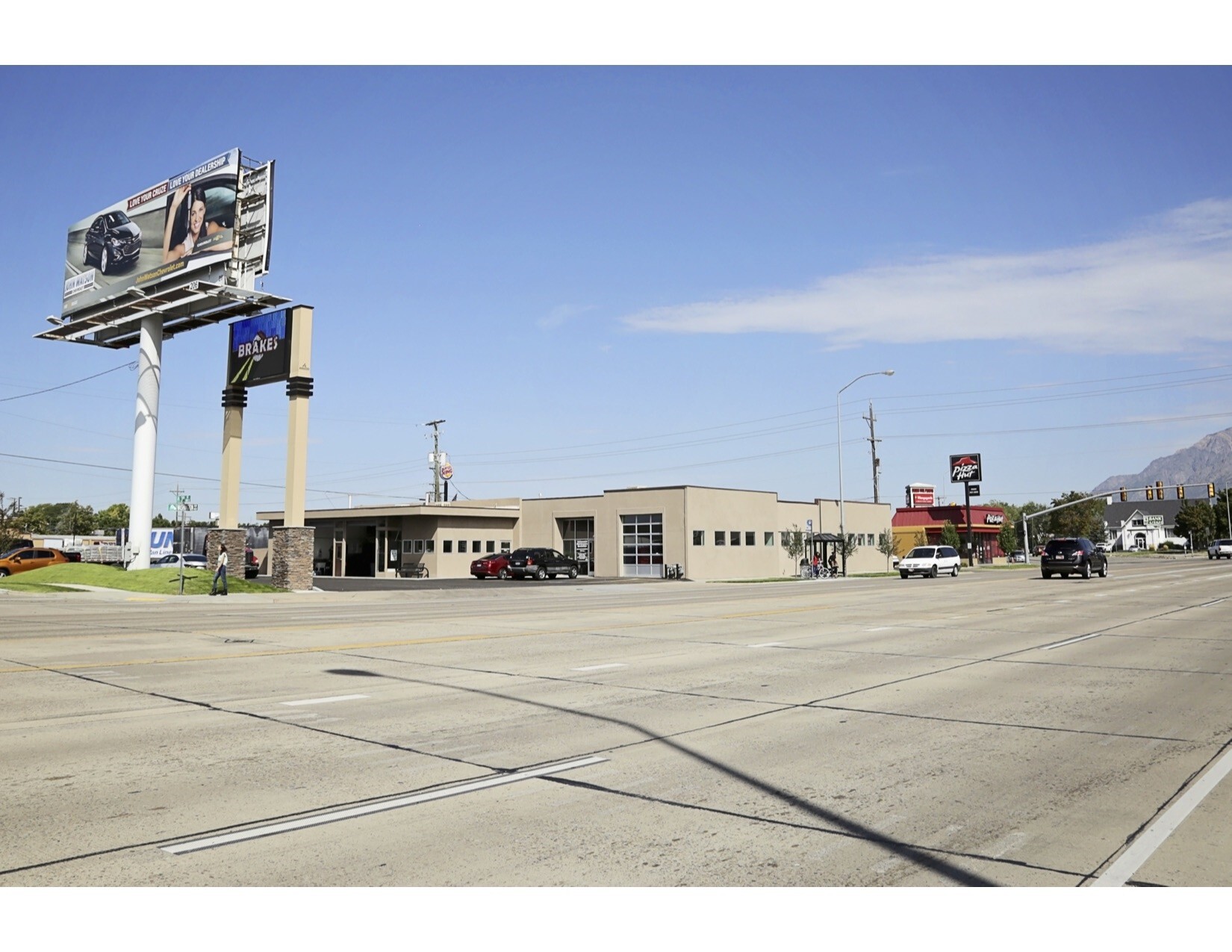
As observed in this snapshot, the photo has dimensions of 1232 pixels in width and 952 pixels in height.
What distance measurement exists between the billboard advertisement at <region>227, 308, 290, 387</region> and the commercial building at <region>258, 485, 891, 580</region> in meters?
16.7

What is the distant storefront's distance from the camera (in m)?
86.4

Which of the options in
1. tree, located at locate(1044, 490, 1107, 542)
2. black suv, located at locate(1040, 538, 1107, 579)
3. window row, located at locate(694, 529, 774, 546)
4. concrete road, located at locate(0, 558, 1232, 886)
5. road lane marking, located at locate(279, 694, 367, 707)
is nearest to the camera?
concrete road, located at locate(0, 558, 1232, 886)

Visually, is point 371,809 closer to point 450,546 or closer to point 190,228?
point 190,228

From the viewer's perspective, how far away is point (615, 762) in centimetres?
740

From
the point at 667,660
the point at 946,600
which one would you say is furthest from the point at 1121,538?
the point at 667,660

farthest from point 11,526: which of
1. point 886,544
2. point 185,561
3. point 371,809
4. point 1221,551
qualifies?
point 1221,551

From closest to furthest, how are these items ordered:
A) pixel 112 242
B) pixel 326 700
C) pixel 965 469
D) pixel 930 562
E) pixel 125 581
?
1. pixel 326 700
2. pixel 125 581
3. pixel 112 242
4. pixel 930 562
5. pixel 965 469

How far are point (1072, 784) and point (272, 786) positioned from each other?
5.56m

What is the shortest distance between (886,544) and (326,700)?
63804 millimetres

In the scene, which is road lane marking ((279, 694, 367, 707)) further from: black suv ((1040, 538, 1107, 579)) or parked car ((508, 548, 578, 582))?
parked car ((508, 548, 578, 582))

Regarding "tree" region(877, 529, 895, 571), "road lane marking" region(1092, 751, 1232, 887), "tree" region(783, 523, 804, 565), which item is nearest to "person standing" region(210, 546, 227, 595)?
"road lane marking" region(1092, 751, 1232, 887)

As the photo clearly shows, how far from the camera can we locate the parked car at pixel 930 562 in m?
51.6

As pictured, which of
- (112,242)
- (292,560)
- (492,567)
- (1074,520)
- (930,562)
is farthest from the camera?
(1074,520)

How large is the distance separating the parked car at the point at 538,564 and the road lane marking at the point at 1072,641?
3677cm
